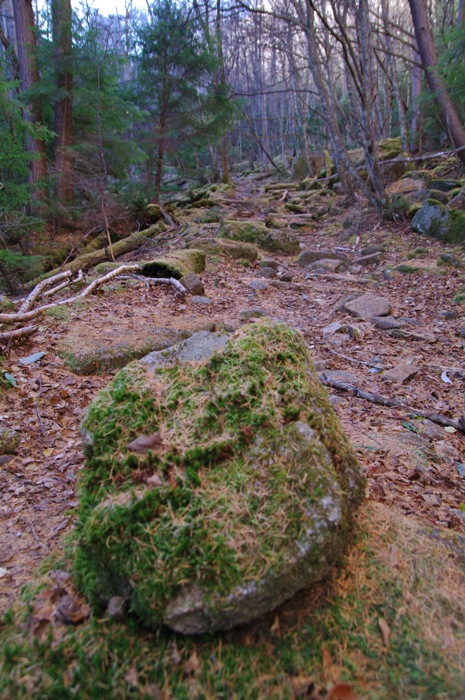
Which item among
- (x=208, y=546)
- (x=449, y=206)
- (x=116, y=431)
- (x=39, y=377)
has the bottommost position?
(x=39, y=377)

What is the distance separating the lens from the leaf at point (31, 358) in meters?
4.06

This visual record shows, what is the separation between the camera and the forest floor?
2.34m

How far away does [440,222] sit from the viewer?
10602mm

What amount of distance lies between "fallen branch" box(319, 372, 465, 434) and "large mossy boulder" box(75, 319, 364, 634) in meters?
2.36

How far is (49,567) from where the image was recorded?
63.7 inches

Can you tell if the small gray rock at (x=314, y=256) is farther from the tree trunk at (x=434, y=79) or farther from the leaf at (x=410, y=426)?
the leaf at (x=410, y=426)

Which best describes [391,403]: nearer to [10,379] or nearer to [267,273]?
[10,379]

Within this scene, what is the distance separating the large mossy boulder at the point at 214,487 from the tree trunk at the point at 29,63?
41.5ft

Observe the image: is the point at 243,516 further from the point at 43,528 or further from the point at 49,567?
the point at 43,528

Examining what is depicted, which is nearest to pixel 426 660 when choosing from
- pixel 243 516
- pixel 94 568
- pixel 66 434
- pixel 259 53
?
pixel 243 516

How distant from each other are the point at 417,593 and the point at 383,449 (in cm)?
173

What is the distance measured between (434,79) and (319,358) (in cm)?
1132

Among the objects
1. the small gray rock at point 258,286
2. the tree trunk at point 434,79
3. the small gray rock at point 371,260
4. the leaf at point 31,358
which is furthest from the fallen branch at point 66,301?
the tree trunk at point 434,79

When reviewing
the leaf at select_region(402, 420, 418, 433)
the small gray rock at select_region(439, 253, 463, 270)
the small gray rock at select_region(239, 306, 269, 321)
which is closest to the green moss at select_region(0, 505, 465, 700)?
the leaf at select_region(402, 420, 418, 433)
